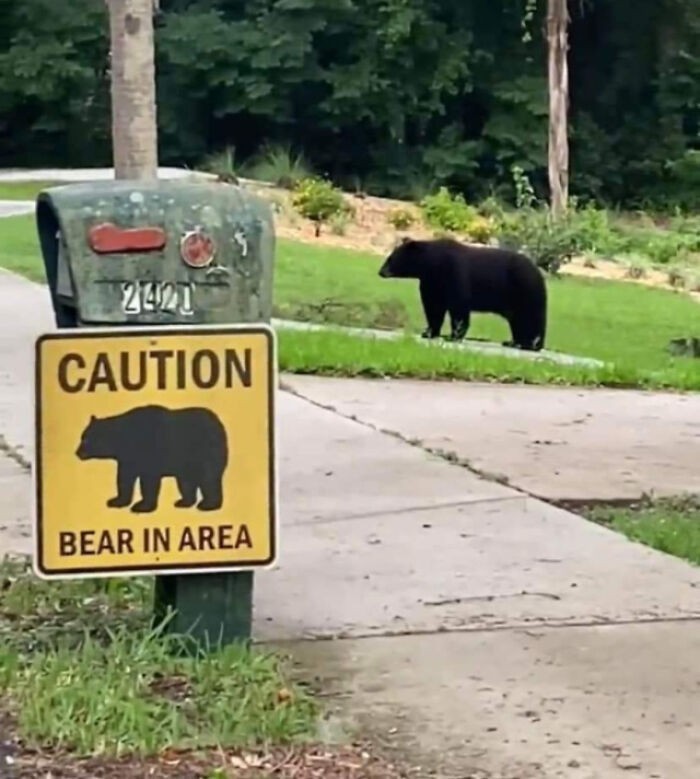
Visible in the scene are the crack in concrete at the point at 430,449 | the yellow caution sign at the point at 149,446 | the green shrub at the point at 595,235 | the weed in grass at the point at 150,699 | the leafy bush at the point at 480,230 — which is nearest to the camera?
the weed in grass at the point at 150,699

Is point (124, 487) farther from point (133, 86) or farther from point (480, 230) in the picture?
point (480, 230)

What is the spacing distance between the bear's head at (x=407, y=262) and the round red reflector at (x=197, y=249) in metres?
10.1

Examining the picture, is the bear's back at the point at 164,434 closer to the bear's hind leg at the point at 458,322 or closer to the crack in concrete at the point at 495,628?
the crack in concrete at the point at 495,628

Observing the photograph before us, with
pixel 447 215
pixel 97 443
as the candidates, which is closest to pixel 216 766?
pixel 97 443

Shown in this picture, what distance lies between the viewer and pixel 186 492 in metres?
4.59

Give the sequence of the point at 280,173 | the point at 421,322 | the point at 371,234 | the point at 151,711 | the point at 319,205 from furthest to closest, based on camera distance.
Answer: the point at 280,173 < the point at 319,205 < the point at 371,234 < the point at 421,322 < the point at 151,711

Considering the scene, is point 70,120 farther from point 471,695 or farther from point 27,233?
point 471,695

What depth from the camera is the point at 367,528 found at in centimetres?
646

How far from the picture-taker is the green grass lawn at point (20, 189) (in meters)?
32.9

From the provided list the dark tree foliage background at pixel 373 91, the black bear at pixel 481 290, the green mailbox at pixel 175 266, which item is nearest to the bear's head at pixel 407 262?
the black bear at pixel 481 290

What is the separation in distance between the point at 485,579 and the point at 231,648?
4.15 feet

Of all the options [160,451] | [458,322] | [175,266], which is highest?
[175,266]

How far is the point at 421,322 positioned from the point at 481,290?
1.84 metres

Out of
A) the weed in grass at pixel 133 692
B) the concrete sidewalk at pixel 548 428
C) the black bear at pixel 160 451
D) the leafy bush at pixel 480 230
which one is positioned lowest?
the leafy bush at pixel 480 230
